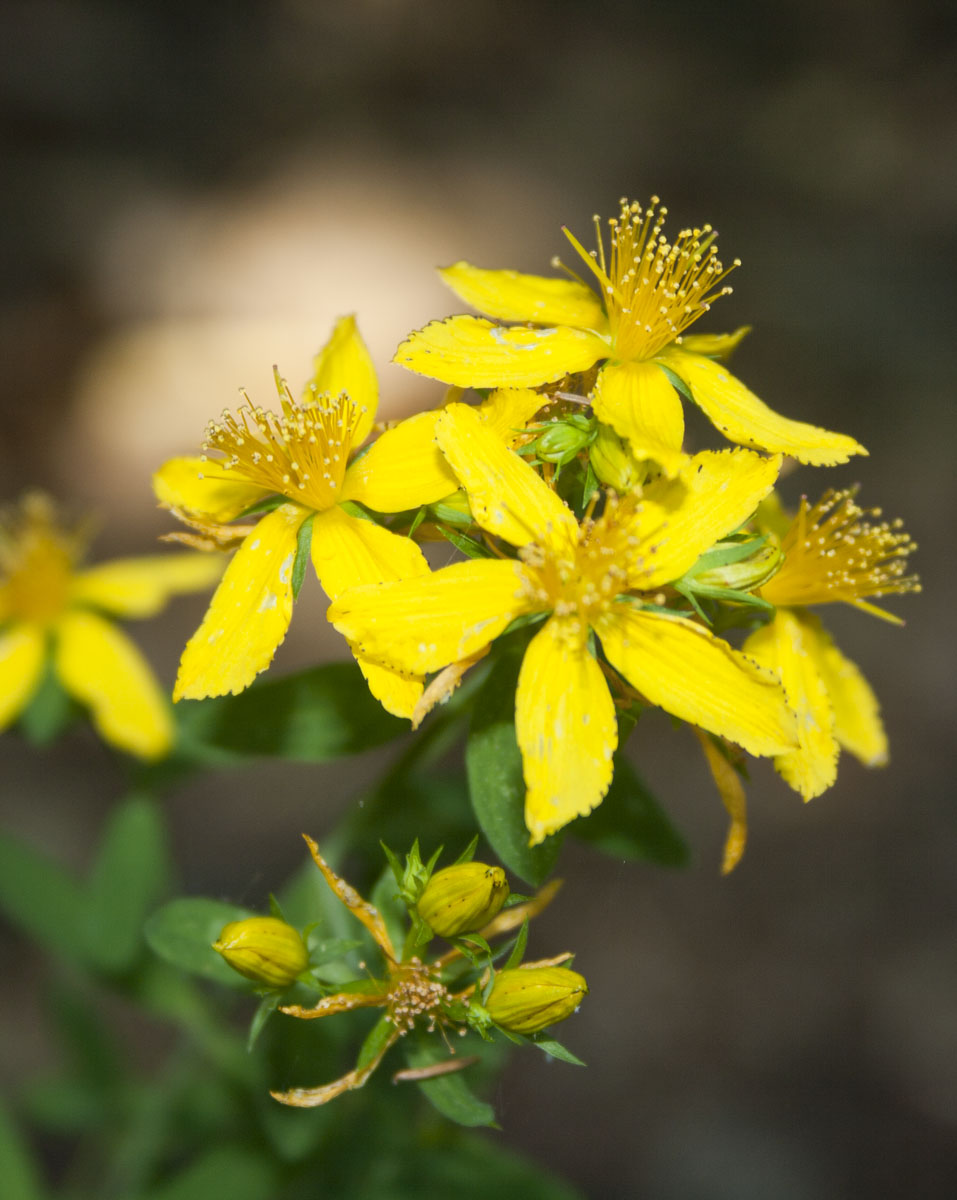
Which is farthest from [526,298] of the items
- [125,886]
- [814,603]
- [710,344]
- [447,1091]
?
[125,886]

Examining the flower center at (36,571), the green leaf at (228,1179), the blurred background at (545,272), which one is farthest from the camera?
the blurred background at (545,272)

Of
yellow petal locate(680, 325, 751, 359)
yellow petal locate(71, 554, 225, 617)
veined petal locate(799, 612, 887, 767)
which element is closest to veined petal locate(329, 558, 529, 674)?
yellow petal locate(680, 325, 751, 359)

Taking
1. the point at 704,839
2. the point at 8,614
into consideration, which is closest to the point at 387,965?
the point at 8,614

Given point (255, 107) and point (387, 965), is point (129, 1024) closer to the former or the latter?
point (387, 965)

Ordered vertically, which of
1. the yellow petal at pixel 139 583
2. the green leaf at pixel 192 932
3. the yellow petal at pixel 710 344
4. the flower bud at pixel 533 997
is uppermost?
the yellow petal at pixel 710 344

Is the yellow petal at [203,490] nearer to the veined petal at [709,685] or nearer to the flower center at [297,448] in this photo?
the flower center at [297,448]

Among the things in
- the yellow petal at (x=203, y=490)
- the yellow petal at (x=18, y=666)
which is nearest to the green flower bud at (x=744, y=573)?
the yellow petal at (x=203, y=490)

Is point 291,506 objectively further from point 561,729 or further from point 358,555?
point 561,729
